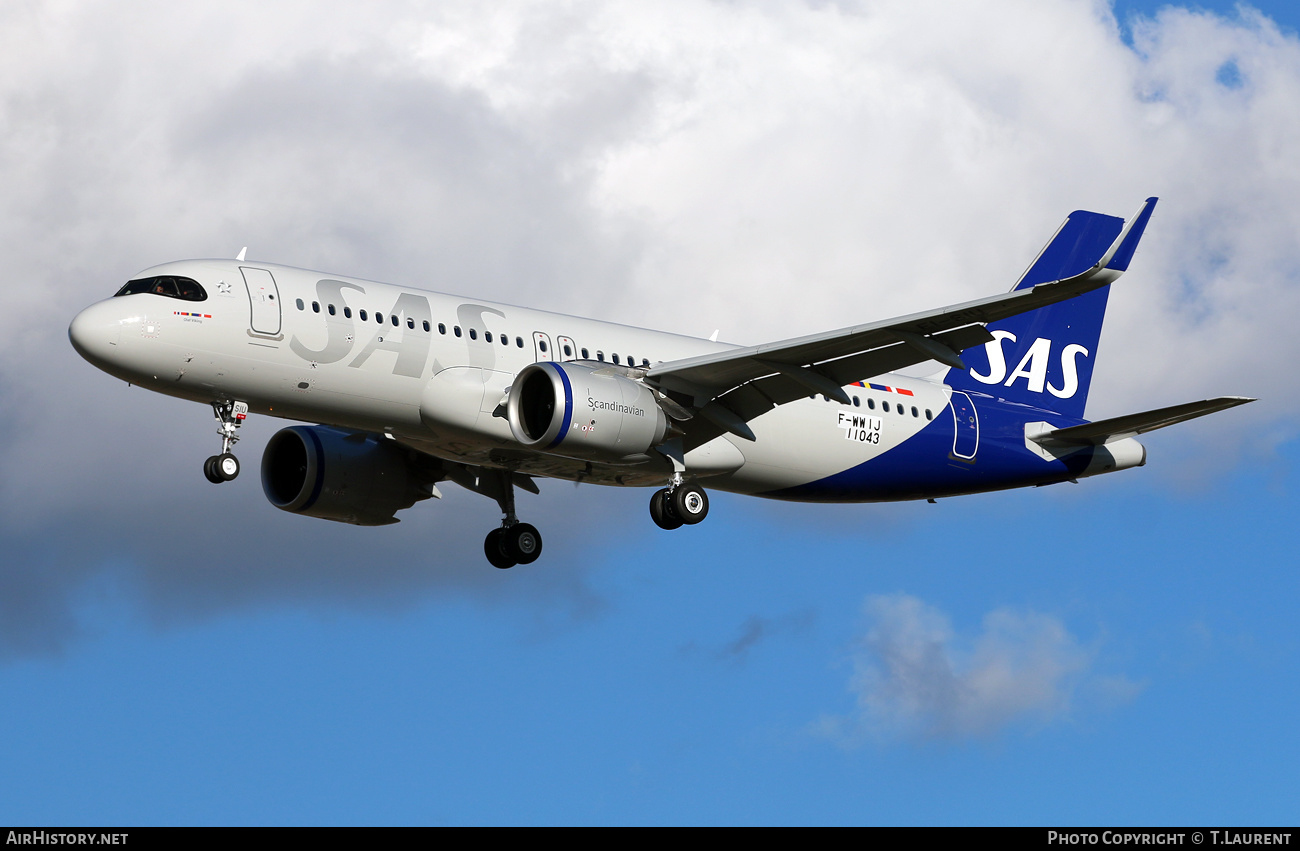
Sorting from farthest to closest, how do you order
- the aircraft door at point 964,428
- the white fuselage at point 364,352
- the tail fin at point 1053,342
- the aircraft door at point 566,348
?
the tail fin at point 1053,342
the aircraft door at point 964,428
the aircraft door at point 566,348
the white fuselage at point 364,352

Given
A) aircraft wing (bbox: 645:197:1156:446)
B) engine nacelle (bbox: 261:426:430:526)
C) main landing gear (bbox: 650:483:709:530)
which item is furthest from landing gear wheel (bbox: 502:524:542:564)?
aircraft wing (bbox: 645:197:1156:446)

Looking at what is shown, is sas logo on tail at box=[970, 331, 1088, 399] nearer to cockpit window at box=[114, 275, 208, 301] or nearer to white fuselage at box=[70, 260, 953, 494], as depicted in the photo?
white fuselage at box=[70, 260, 953, 494]

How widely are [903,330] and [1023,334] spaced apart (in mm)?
12844

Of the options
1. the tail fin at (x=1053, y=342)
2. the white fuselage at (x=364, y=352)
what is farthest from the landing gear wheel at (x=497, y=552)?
the tail fin at (x=1053, y=342)

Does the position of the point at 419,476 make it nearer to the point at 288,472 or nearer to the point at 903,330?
the point at 288,472

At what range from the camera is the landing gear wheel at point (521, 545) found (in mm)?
39156

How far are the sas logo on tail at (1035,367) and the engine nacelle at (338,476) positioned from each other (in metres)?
14.4

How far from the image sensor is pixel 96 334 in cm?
3084

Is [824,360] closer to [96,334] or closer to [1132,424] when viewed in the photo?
[1132,424]

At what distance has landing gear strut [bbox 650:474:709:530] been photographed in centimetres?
3512

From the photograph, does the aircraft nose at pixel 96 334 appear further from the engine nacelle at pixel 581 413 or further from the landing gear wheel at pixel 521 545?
the landing gear wheel at pixel 521 545

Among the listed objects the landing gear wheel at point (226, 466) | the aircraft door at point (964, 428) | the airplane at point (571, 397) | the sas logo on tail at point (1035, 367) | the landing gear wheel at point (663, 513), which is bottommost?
the landing gear wheel at point (226, 466)

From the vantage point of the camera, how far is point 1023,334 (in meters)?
43.4

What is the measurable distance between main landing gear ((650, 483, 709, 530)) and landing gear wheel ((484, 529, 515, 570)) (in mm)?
5198
